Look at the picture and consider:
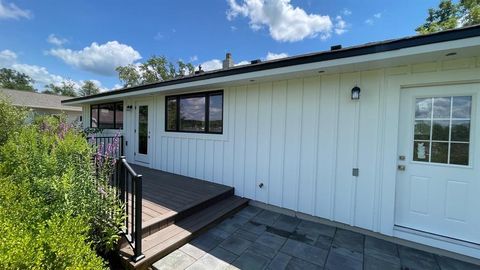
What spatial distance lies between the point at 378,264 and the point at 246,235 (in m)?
1.65

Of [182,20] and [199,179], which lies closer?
[199,179]

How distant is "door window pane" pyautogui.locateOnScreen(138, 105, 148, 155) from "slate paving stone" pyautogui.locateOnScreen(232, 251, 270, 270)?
5.01 m

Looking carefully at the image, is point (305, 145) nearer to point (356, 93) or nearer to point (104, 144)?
point (356, 93)

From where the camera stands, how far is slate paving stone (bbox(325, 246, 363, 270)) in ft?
7.77

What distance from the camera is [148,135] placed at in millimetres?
6301

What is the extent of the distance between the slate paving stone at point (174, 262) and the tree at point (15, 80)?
52.9m

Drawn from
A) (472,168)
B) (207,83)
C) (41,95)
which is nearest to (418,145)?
(472,168)

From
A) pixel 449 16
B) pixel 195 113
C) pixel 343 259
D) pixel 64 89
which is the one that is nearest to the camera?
pixel 343 259

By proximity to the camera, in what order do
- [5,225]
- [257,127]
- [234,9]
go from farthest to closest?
1. [234,9]
2. [257,127]
3. [5,225]

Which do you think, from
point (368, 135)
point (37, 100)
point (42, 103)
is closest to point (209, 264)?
point (368, 135)

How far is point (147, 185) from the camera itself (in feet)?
14.6

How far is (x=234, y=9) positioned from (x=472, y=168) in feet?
25.8

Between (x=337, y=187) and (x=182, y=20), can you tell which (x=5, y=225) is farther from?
(x=182, y=20)

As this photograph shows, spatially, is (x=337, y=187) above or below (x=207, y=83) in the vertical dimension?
below
